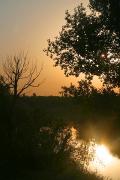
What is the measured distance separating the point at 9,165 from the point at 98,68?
7733 mm

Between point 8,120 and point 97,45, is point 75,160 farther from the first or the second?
point 97,45

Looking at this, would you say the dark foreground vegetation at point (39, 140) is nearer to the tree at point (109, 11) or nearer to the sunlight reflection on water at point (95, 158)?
the sunlight reflection on water at point (95, 158)

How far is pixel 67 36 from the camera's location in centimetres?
2847

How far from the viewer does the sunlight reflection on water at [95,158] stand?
2928 centimetres

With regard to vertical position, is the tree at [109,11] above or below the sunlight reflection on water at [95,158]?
above

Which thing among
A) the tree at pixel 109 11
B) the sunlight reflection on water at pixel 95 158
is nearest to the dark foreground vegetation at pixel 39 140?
the sunlight reflection on water at pixel 95 158

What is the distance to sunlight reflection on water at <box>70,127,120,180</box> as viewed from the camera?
29.3m

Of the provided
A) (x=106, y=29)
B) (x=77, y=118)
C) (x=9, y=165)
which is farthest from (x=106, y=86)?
(x=77, y=118)

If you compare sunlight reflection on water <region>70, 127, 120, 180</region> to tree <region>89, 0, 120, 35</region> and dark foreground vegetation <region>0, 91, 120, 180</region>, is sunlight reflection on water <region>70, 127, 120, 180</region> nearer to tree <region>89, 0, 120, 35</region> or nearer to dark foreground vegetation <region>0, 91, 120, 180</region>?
dark foreground vegetation <region>0, 91, 120, 180</region>

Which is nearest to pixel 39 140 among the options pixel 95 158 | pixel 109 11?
pixel 95 158

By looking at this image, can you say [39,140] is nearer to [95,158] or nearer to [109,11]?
[95,158]

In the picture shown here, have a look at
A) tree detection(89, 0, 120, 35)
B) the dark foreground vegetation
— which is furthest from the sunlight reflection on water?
tree detection(89, 0, 120, 35)

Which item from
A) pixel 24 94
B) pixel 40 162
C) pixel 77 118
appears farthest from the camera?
pixel 77 118

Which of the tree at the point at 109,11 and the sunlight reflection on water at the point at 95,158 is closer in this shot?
the tree at the point at 109,11
